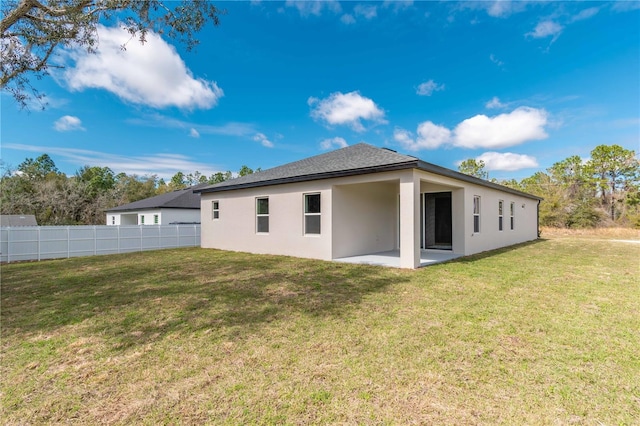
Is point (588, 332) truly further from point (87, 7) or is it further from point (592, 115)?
point (592, 115)

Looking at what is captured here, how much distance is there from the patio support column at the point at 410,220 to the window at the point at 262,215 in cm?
536

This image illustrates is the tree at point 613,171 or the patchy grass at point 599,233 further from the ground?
the tree at point 613,171

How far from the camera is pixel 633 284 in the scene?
5.77 m

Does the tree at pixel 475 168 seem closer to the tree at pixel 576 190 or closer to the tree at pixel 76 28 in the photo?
the tree at pixel 576 190

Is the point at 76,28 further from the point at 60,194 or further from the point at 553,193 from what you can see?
the point at 553,193

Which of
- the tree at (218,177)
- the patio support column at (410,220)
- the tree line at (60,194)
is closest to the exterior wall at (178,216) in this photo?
the tree line at (60,194)

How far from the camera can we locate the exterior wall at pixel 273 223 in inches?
364

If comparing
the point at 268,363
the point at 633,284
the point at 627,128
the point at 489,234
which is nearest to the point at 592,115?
the point at 627,128

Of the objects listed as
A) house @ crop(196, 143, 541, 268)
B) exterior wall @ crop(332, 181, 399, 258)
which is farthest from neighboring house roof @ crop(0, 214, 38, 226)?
exterior wall @ crop(332, 181, 399, 258)

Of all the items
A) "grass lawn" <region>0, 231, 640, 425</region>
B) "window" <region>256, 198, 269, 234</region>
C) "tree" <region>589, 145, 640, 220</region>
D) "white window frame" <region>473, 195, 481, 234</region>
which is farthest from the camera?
"tree" <region>589, 145, 640, 220</region>

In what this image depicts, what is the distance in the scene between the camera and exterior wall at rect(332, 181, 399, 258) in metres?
9.23

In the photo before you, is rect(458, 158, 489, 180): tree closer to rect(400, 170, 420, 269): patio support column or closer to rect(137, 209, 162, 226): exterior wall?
rect(137, 209, 162, 226): exterior wall

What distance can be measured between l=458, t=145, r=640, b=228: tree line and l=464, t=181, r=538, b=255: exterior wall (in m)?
11.7

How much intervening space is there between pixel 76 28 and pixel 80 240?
968cm
